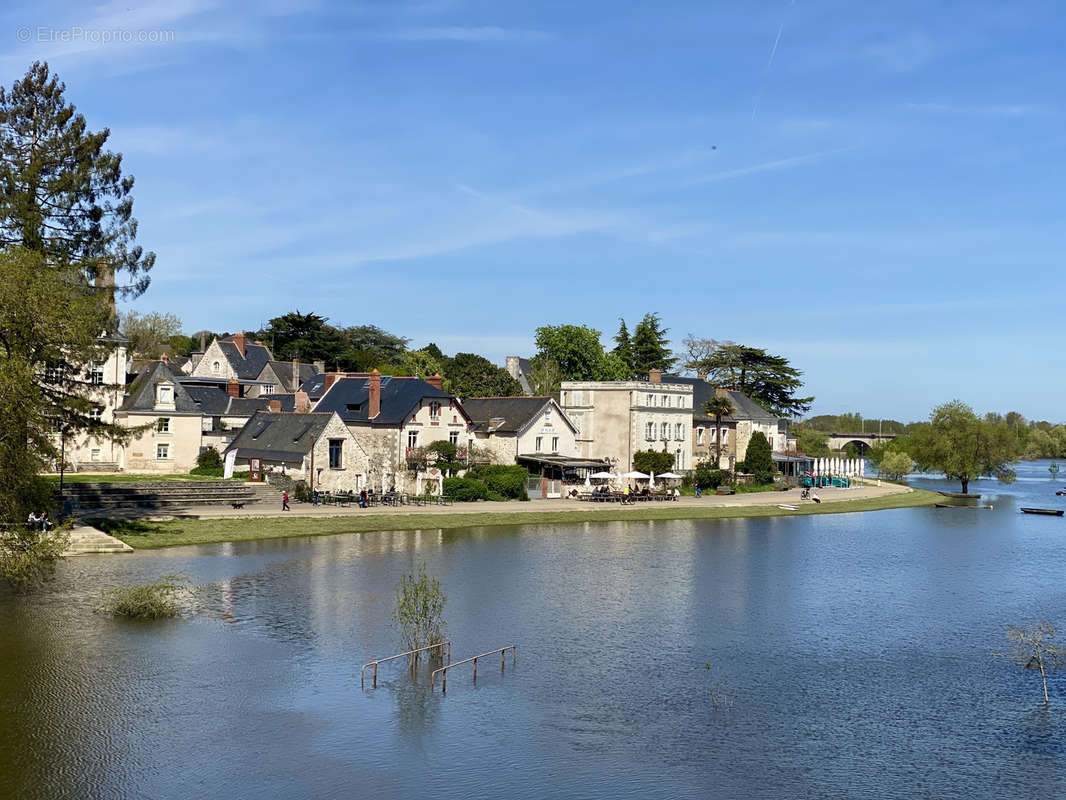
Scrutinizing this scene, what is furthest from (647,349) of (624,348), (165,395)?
(165,395)

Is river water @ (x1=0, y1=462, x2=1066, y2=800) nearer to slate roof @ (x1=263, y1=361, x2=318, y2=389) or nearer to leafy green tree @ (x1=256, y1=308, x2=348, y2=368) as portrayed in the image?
slate roof @ (x1=263, y1=361, x2=318, y2=389)

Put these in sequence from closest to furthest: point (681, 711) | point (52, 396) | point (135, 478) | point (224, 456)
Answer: point (681, 711) → point (52, 396) → point (135, 478) → point (224, 456)

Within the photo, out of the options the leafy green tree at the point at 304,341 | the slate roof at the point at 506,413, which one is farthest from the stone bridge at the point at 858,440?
the slate roof at the point at 506,413

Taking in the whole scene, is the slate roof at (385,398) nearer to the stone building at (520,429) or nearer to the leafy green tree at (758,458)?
the stone building at (520,429)

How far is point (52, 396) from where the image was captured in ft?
125

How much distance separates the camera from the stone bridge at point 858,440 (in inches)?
5848

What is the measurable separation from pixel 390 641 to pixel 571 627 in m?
5.36

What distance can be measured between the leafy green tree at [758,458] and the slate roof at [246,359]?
45692mm

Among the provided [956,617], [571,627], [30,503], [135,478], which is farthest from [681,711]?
[135,478]

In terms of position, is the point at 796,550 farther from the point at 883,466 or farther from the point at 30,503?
the point at 883,466

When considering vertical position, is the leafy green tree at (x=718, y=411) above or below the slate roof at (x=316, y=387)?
below

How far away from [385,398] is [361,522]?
16.1 metres

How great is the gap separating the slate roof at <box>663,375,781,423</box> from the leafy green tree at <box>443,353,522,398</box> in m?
19.1

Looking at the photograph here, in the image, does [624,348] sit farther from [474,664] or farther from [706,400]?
[474,664]
